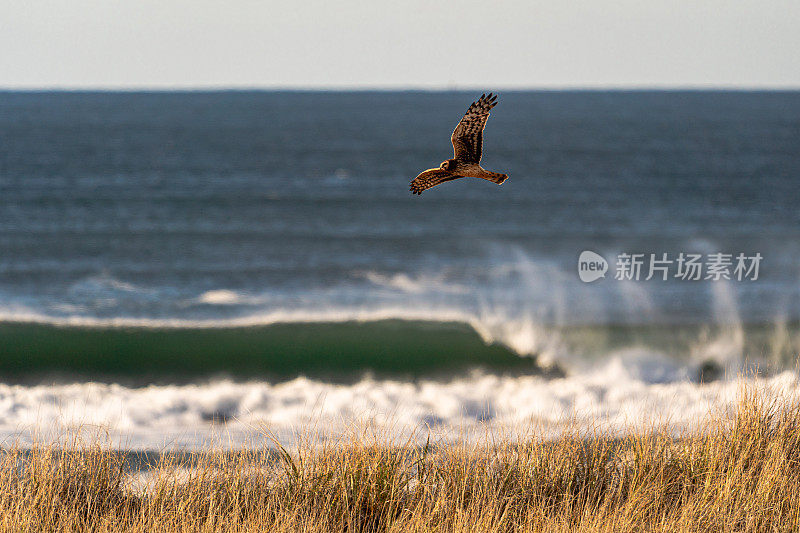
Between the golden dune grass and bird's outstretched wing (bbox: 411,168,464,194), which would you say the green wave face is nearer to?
the golden dune grass

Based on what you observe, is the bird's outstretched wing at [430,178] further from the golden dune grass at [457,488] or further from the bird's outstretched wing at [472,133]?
the golden dune grass at [457,488]

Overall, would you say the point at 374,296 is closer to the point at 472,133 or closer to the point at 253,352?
the point at 253,352

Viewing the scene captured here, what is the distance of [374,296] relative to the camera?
22.9 meters

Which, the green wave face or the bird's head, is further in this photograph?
the green wave face

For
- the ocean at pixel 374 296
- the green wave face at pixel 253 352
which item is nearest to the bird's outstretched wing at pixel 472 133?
the ocean at pixel 374 296

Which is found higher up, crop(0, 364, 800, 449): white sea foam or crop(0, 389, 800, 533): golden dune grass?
crop(0, 389, 800, 533): golden dune grass

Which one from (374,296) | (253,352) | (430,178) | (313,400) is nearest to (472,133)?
(430,178)

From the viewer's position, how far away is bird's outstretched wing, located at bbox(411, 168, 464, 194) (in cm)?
147

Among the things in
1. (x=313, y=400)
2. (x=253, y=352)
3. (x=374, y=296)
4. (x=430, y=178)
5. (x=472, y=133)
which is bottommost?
(x=313, y=400)

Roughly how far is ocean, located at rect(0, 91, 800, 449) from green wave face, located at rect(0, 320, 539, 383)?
0.08 meters

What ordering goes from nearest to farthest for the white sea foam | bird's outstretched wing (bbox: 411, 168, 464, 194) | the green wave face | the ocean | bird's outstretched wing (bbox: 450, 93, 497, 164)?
bird's outstretched wing (bbox: 411, 168, 464, 194)
bird's outstretched wing (bbox: 450, 93, 497, 164)
the white sea foam
the ocean
the green wave face

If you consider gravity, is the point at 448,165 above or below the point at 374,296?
above

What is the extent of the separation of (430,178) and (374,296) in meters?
21.4

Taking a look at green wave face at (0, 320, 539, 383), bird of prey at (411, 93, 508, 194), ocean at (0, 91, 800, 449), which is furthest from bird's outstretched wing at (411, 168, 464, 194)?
green wave face at (0, 320, 539, 383)
